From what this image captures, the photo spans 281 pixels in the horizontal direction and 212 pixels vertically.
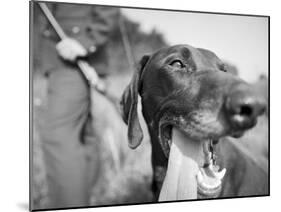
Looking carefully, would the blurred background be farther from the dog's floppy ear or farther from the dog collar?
the dog collar

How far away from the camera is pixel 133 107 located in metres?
2.96

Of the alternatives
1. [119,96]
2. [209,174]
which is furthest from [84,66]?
[209,174]

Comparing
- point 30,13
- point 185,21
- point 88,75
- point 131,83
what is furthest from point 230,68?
point 30,13

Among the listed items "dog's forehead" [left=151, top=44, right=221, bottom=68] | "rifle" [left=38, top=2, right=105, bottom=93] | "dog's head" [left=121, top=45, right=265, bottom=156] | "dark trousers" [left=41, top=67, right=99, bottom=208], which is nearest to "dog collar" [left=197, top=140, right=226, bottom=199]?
"dog's head" [left=121, top=45, right=265, bottom=156]

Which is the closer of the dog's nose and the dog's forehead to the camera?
the dog's nose

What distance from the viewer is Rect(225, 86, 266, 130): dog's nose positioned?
246 cm

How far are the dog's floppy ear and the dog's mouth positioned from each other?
214mm

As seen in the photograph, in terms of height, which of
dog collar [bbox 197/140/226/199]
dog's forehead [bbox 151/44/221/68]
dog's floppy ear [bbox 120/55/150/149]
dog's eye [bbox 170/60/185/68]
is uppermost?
dog's forehead [bbox 151/44/221/68]

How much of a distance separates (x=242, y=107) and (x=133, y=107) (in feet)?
2.54

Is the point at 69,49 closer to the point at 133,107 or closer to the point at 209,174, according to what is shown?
the point at 133,107

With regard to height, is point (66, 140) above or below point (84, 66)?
below

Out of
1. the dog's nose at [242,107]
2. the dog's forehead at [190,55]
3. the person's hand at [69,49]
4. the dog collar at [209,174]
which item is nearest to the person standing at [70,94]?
the person's hand at [69,49]

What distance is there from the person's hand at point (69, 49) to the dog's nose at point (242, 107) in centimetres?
108

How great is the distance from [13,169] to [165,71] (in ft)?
3.83
